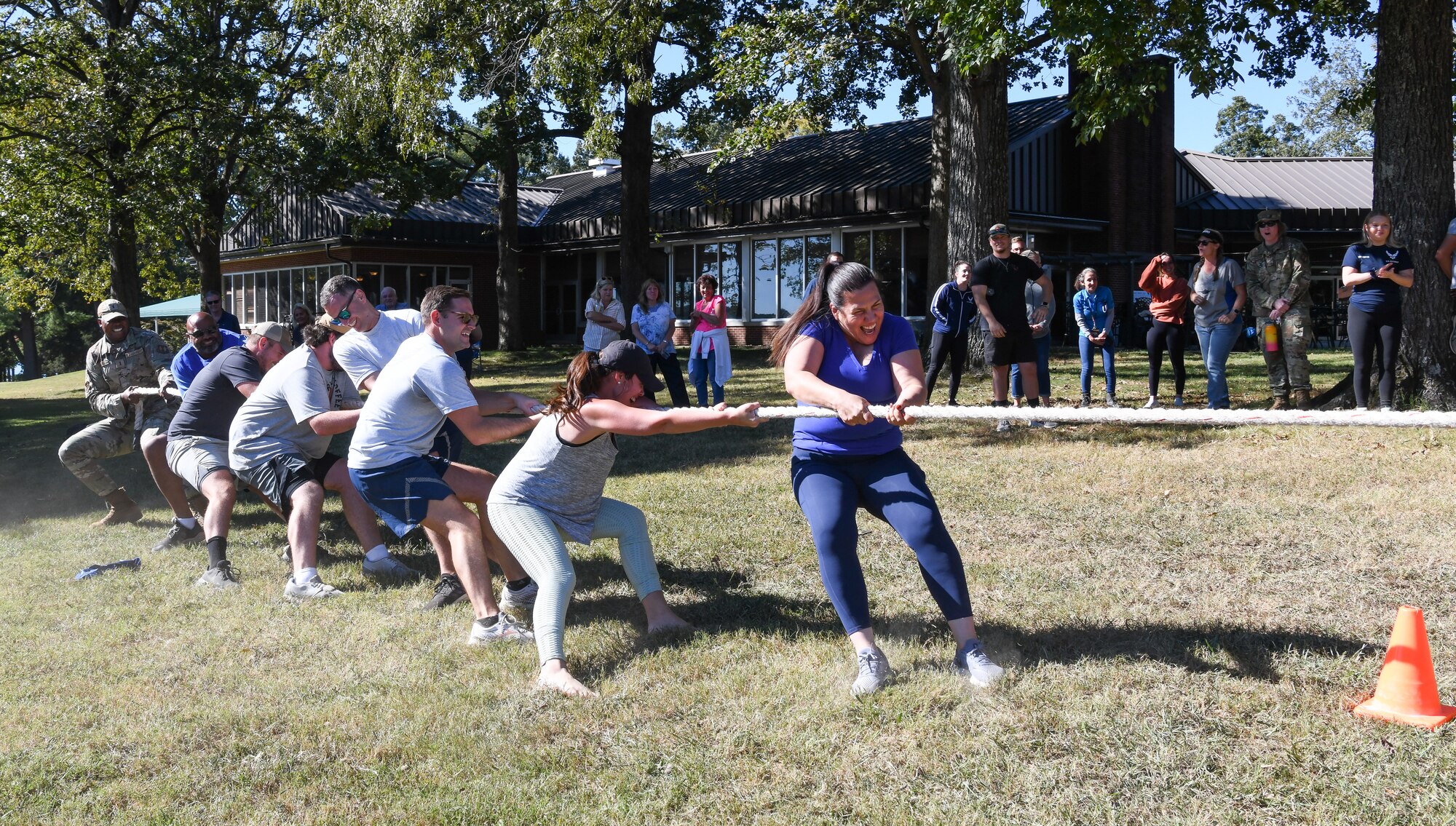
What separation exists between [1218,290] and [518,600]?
24.5 ft

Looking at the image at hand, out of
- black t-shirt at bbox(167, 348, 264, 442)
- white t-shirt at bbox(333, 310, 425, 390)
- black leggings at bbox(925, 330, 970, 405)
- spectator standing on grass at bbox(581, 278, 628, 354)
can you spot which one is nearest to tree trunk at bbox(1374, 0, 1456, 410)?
black leggings at bbox(925, 330, 970, 405)

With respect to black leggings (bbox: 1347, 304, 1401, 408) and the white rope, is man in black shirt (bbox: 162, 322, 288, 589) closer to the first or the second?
the white rope

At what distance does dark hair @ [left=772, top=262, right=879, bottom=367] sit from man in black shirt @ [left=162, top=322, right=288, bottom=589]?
3803 millimetres

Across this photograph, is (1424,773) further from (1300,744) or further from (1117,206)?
(1117,206)

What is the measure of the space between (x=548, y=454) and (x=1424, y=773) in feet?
11.5

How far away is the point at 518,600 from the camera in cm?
582

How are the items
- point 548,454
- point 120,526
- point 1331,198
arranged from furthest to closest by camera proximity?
point 1331,198, point 120,526, point 548,454

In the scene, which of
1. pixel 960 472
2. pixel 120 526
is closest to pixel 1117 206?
pixel 960 472

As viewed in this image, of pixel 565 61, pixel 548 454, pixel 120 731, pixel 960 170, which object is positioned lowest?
pixel 120 731

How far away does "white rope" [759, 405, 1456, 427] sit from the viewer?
3.60 metres

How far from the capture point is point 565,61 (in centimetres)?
1485

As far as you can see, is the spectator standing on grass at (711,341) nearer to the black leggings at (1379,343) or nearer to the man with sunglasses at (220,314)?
the man with sunglasses at (220,314)

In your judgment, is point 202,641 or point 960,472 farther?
point 960,472

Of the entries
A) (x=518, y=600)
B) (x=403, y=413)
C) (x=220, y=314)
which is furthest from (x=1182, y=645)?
(x=220, y=314)
